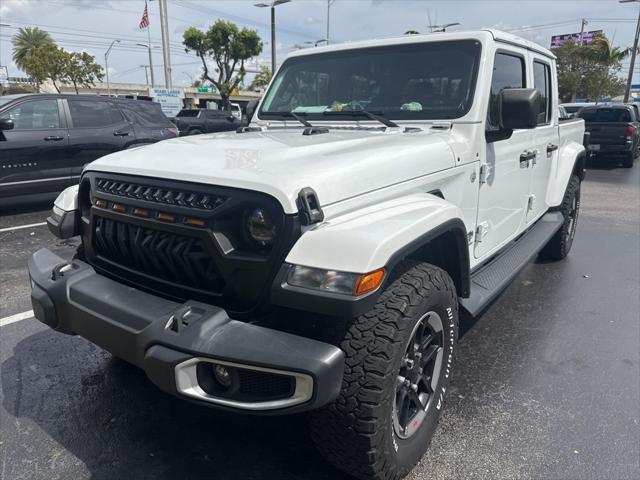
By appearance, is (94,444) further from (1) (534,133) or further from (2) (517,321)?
(1) (534,133)

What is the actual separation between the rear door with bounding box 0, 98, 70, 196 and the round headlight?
6890mm

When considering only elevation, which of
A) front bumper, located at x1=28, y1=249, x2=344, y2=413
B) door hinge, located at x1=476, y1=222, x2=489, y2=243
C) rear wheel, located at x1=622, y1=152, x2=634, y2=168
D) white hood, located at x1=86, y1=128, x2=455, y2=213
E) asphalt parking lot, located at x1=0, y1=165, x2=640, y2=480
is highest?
white hood, located at x1=86, y1=128, x2=455, y2=213

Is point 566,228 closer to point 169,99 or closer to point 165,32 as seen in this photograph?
point 165,32

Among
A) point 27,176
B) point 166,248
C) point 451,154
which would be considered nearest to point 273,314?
point 166,248

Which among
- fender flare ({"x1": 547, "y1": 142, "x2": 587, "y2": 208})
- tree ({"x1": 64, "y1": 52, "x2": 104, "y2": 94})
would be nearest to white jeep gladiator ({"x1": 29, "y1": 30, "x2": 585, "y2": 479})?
fender flare ({"x1": 547, "y1": 142, "x2": 587, "y2": 208})

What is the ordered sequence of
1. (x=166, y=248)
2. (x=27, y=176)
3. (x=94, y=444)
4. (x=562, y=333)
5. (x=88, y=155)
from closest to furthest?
(x=166, y=248)
(x=94, y=444)
(x=562, y=333)
(x=27, y=176)
(x=88, y=155)

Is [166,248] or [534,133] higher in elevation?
[534,133]

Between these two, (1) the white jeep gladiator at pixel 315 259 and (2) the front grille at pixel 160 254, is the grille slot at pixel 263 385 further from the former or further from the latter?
(2) the front grille at pixel 160 254

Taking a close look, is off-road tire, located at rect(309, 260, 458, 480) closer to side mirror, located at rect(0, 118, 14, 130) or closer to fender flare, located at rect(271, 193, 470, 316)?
fender flare, located at rect(271, 193, 470, 316)

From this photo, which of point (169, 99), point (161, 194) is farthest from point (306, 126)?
point (169, 99)

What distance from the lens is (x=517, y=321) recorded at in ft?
13.3

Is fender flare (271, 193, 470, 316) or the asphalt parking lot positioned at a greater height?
fender flare (271, 193, 470, 316)

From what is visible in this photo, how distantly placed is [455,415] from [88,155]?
7.39 metres

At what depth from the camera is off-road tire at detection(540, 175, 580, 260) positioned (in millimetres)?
5277
